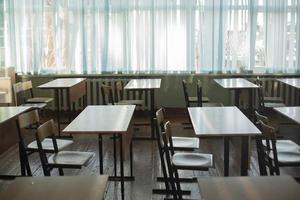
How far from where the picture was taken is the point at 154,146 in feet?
17.0

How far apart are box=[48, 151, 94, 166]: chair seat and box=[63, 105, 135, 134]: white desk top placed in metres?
0.28

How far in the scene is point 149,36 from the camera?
686 centimetres

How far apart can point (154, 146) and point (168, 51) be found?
7.37 feet

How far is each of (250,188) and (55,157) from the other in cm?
191

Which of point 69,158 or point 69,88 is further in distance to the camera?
point 69,88

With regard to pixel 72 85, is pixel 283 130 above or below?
below

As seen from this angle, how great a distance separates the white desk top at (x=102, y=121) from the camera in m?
3.04

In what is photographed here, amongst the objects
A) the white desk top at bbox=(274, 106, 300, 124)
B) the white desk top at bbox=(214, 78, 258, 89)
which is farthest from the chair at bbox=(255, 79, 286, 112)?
the white desk top at bbox=(274, 106, 300, 124)

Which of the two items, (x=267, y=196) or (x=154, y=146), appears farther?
(x=154, y=146)

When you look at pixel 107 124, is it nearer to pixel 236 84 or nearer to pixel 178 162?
pixel 178 162

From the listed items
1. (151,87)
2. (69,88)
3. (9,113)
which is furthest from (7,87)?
(9,113)

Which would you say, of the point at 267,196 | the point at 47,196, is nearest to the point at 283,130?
the point at 267,196

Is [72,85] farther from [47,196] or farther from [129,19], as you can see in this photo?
[47,196]

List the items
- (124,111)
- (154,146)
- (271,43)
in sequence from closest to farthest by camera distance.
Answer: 1. (124,111)
2. (154,146)
3. (271,43)
